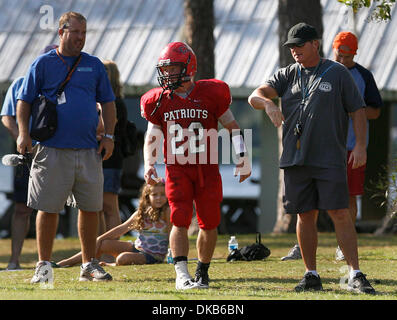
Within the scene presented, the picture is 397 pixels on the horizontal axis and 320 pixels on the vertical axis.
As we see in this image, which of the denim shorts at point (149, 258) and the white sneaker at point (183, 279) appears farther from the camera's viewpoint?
the denim shorts at point (149, 258)

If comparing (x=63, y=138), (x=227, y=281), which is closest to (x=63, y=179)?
(x=63, y=138)

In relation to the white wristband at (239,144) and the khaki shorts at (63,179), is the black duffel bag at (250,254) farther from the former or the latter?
the white wristband at (239,144)

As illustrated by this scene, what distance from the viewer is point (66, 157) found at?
7.26m

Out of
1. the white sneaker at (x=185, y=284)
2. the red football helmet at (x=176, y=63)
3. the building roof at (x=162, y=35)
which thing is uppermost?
the building roof at (x=162, y=35)

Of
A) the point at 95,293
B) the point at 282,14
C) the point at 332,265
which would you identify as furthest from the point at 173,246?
the point at 282,14

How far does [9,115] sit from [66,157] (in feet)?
5.15

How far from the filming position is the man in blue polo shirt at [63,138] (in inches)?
284

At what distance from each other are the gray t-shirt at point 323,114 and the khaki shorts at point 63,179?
5.38 ft

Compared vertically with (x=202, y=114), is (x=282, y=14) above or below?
above

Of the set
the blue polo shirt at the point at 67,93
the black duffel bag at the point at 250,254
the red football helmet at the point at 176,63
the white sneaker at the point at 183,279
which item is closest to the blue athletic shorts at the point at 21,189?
the blue polo shirt at the point at 67,93

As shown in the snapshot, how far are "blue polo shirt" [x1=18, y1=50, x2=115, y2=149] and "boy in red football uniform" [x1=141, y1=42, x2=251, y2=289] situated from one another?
0.58 metres

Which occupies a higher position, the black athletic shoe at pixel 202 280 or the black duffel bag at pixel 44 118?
the black duffel bag at pixel 44 118

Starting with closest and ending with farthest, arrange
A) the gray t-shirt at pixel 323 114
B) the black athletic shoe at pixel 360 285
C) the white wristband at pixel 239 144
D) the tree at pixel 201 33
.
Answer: the black athletic shoe at pixel 360 285
the gray t-shirt at pixel 323 114
the white wristband at pixel 239 144
the tree at pixel 201 33
